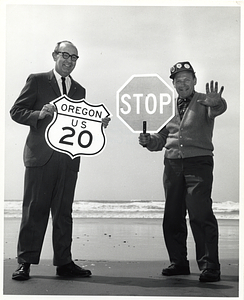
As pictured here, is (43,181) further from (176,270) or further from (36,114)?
(176,270)

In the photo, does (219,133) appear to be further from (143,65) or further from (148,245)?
(148,245)

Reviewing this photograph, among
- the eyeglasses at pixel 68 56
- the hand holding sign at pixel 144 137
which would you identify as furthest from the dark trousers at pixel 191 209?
the eyeglasses at pixel 68 56

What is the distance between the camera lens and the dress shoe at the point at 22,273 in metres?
2.96

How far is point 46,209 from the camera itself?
300 centimetres

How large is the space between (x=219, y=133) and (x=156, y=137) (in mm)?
411

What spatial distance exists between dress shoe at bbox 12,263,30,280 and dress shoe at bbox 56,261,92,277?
195 millimetres

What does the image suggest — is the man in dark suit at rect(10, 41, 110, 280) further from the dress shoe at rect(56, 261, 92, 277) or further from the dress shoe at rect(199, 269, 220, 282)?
the dress shoe at rect(199, 269, 220, 282)

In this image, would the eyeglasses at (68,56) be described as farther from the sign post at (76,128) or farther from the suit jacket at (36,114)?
the sign post at (76,128)

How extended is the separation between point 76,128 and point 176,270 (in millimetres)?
1133

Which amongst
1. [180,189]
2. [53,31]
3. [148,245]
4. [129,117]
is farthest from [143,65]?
[148,245]

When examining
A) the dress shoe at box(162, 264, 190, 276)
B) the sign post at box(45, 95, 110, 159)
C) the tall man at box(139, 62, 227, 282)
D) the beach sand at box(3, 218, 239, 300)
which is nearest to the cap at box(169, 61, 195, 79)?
the tall man at box(139, 62, 227, 282)

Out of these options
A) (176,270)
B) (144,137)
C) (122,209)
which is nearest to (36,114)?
(144,137)

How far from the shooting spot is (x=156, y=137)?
3.06 m

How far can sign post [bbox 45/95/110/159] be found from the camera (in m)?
3.05
